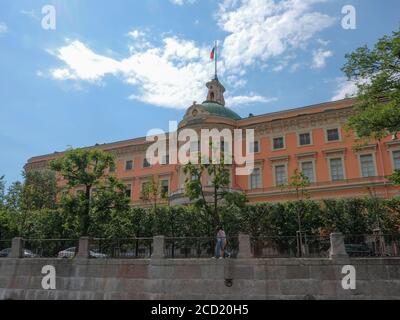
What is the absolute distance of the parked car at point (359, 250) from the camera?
15.0 metres

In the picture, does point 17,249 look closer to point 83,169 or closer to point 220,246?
point 83,169

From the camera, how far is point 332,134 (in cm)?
3722

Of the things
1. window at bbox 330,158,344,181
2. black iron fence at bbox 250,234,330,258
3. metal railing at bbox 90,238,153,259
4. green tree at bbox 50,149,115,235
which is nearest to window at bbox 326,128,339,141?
window at bbox 330,158,344,181

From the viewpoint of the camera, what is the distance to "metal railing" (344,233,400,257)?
14.6m

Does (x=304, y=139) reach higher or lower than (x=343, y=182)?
higher

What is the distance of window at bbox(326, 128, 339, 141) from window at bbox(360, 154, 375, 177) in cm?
328

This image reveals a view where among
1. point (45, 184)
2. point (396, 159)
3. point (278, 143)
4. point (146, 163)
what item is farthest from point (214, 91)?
point (396, 159)

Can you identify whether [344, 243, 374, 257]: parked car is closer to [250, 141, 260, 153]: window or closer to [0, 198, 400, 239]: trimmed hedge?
[0, 198, 400, 239]: trimmed hedge

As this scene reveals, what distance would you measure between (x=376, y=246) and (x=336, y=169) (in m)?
22.7

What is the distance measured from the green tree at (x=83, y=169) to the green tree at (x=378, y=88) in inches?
609

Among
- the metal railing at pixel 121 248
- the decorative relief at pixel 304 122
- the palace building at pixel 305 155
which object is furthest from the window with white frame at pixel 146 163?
the metal railing at pixel 121 248

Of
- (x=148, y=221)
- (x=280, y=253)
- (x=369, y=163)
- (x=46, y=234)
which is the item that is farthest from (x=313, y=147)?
(x=46, y=234)

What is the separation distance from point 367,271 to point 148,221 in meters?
18.0
